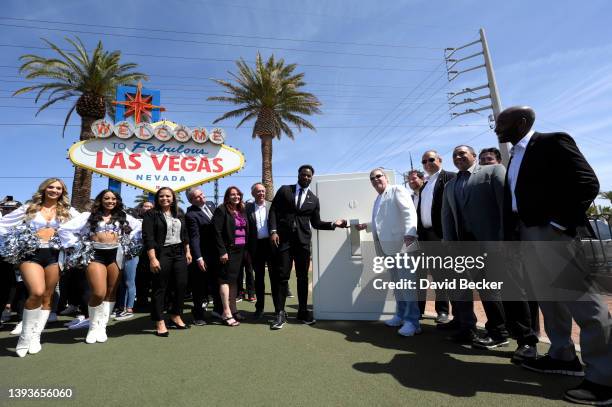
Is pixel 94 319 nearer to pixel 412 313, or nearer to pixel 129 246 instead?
pixel 129 246

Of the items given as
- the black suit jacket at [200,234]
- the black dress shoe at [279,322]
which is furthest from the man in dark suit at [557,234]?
the black suit jacket at [200,234]

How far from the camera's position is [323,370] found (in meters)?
2.41

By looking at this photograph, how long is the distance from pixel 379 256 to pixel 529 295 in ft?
5.53

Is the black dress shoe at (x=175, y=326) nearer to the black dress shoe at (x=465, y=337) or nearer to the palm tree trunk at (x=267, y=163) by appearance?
the black dress shoe at (x=465, y=337)

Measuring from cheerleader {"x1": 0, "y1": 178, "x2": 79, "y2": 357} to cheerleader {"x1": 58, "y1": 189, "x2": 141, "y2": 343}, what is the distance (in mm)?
171

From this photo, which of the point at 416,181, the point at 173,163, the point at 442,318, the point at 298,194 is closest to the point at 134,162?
the point at 173,163

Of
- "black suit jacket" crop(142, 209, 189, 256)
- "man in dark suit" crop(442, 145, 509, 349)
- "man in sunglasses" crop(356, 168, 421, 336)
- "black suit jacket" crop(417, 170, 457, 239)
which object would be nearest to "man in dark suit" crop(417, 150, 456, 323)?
"black suit jacket" crop(417, 170, 457, 239)

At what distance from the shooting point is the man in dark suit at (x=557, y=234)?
186 centimetres

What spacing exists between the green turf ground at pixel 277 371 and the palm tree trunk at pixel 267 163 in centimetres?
1287

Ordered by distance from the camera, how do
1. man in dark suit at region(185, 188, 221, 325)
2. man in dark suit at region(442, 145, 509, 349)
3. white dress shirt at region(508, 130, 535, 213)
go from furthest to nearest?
man in dark suit at region(185, 188, 221, 325) → man in dark suit at region(442, 145, 509, 349) → white dress shirt at region(508, 130, 535, 213)

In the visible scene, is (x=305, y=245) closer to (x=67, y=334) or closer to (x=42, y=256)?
(x=42, y=256)

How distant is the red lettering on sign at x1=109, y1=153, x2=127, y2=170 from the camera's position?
8.69m

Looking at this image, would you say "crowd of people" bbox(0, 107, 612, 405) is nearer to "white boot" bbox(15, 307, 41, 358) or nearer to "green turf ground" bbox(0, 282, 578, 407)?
"white boot" bbox(15, 307, 41, 358)

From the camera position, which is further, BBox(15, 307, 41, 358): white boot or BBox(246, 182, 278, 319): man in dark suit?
BBox(246, 182, 278, 319): man in dark suit
